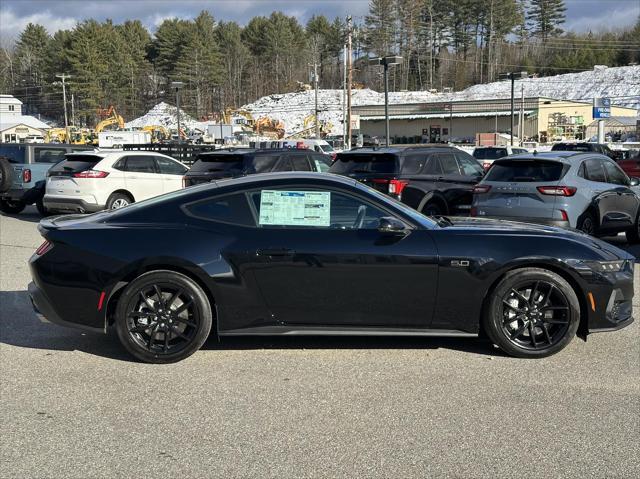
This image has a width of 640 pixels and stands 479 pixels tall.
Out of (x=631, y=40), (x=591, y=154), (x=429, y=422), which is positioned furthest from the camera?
(x=631, y=40)

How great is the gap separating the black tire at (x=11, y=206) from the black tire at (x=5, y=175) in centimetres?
86

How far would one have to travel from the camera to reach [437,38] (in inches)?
5866

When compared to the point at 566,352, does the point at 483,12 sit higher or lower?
higher

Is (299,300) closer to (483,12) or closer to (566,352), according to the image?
(566,352)

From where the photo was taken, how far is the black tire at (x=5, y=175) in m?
15.8

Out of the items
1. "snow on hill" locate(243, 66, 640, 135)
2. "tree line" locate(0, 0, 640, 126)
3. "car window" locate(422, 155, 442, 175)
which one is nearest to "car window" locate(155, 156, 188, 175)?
"car window" locate(422, 155, 442, 175)

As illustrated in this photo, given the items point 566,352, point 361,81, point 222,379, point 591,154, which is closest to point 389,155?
point 591,154

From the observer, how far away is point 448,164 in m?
13.0

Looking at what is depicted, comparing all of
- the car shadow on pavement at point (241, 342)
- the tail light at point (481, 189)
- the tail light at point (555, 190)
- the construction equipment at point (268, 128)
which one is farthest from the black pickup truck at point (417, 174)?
the construction equipment at point (268, 128)

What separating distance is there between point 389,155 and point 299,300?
24.4 feet

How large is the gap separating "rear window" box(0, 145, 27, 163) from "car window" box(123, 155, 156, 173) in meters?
3.31

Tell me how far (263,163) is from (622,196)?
671cm

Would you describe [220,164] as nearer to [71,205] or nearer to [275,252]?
[71,205]

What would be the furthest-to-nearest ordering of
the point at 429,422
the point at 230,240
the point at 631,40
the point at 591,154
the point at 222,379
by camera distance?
1. the point at 631,40
2. the point at 591,154
3. the point at 230,240
4. the point at 222,379
5. the point at 429,422
